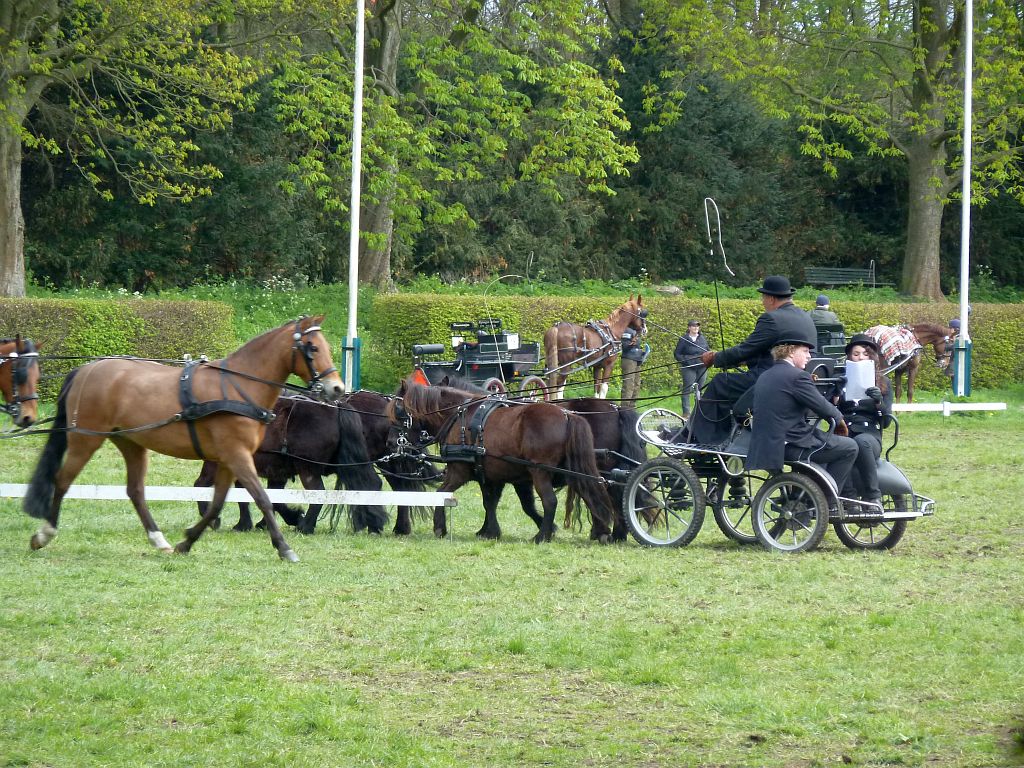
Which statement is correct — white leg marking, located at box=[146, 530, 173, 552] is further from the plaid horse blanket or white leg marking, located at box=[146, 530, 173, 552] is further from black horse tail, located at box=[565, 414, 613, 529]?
the plaid horse blanket

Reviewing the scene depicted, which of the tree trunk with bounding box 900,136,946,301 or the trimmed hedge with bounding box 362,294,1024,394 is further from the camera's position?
the tree trunk with bounding box 900,136,946,301

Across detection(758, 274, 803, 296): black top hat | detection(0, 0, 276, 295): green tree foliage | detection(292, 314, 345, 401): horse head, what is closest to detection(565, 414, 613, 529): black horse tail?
detection(758, 274, 803, 296): black top hat

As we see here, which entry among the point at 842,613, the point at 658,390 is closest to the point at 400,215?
the point at 658,390

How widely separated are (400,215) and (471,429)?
19960 millimetres

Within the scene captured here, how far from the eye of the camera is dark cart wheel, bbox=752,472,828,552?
9.83 meters

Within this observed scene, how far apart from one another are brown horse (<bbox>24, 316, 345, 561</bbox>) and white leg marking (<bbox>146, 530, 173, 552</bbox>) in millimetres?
11

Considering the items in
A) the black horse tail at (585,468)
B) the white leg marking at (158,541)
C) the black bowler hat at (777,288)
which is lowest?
the white leg marking at (158,541)

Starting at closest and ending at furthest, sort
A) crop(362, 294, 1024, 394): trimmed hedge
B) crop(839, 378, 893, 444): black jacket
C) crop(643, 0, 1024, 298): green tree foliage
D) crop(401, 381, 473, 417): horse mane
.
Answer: crop(839, 378, 893, 444): black jacket → crop(401, 381, 473, 417): horse mane → crop(362, 294, 1024, 394): trimmed hedge → crop(643, 0, 1024, 298): green tree foliage

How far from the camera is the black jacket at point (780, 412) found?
981 centimetres

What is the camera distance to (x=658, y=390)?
25328 mm

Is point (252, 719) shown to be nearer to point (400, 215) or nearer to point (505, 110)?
point (400, 215)

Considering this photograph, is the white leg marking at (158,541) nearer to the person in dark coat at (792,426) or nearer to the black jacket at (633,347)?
the person in dark coat at (792,426)

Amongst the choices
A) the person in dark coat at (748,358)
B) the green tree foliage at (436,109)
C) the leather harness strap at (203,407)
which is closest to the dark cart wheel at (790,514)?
the person in dark coat at (748,358)

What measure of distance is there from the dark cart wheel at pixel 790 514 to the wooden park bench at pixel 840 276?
30366mm
